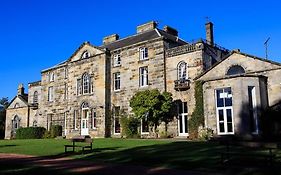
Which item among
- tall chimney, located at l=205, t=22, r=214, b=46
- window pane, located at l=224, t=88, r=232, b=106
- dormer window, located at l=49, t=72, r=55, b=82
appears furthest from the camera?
dormer window, located at l=49, t=72, r=55, b=82

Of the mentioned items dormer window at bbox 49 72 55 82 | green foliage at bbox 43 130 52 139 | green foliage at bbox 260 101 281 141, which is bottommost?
green foliage at bbox 43 130 52 139

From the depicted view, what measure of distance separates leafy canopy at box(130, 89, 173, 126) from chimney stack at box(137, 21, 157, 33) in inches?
409

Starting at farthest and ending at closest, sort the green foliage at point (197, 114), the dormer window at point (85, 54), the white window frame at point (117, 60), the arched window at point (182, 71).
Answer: the dormer window at point (85, 54), the white window frame at point (117, 60), the arched window at point (182, 71), the green foliage at point (197, 114)

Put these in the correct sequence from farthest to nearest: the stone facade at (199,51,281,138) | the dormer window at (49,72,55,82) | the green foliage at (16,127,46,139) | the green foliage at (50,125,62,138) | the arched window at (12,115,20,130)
Answer: the arched window at (12,115,20,130) → the dormer window at (49,72,55,82) → the green foliage at (16,127,46,139) → the green foliage at (50,125,62,138) → the stone facade at (199,51,281,138)

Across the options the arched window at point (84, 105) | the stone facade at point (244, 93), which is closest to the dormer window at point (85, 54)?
the arched window at point (84, 105)

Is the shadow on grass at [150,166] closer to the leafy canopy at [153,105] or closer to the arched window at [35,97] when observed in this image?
the leafy canopy at [153,105]

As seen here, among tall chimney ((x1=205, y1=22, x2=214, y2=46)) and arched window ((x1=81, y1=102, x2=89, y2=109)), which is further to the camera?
arched window ((x1=81, y1=102, x2=89, y2=109))

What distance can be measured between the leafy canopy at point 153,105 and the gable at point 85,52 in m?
9.48

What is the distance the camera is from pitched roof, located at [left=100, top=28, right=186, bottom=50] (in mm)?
34750

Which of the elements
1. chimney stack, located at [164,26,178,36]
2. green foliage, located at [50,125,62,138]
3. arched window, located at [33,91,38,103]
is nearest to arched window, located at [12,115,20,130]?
arched window, located at [33,91,38,103]

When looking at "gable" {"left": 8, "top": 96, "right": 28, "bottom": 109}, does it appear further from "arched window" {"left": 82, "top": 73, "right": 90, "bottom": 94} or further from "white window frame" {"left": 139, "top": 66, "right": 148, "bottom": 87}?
"white window frame" {"left": 139, "top": 66, "right": 148, "bottom": 87}

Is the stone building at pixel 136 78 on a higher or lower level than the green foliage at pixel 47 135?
higher

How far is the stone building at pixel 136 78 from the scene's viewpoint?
82.7 ft

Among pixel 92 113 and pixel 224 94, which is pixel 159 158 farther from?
pixel 92 113
